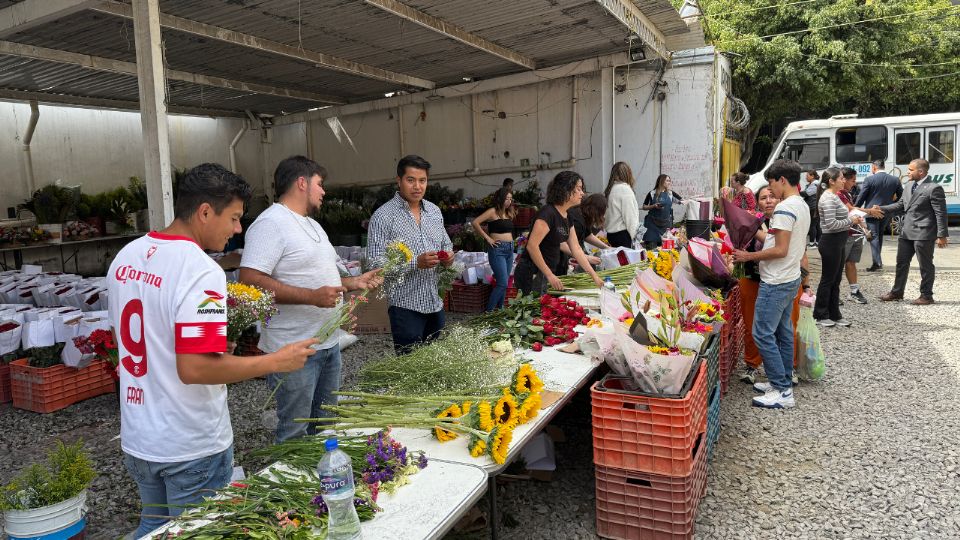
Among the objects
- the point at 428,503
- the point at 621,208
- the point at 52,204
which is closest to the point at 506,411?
the point at 428,503

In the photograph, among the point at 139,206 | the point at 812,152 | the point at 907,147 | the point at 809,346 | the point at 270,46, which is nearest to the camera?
the point at 809,346

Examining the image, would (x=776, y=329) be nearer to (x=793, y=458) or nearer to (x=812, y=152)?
(x=793, y=458)

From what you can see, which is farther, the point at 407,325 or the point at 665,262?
the point at 665,262

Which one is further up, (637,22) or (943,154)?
(637,22)

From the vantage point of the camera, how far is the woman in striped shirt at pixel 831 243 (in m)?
6.72

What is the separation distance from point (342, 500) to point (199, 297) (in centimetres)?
73

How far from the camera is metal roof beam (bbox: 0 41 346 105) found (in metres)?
8.55

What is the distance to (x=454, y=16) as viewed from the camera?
845 centimetres

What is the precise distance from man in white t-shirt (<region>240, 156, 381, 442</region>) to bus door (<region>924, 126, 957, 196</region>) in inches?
670

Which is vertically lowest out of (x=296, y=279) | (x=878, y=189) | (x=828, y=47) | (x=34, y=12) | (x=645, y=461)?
(x=645, y=461)

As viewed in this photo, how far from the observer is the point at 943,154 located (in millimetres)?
14977

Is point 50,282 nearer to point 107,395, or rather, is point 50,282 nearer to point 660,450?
point 107,395

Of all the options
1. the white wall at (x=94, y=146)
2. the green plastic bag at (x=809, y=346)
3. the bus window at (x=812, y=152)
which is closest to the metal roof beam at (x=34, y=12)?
the white wall at (x=94, y=146)

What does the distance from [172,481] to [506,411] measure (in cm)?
120
